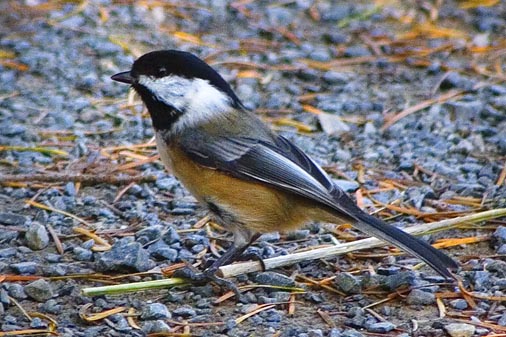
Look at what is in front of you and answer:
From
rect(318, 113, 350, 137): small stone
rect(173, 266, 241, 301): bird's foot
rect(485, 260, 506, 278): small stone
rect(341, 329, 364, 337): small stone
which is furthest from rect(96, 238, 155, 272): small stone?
rect(318, 113, 350, 137): small stone

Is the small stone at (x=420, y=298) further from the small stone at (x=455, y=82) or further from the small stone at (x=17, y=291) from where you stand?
the small stone at (x=455, y=82)

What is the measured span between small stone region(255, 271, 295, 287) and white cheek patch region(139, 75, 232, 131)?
0.64m

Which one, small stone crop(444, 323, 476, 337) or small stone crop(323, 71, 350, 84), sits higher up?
small stone crop(323, 71, 350, 84)

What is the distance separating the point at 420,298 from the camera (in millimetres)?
3213

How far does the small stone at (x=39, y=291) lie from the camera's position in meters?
3.14

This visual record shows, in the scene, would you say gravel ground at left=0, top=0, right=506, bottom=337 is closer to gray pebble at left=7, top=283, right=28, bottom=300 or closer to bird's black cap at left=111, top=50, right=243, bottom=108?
gray pebble at left=7, top=283, right=28, bottom=300

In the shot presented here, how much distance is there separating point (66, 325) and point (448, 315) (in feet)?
4.08

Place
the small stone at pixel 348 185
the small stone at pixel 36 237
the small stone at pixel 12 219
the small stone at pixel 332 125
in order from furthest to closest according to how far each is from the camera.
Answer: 1. the small stone at pixel 332 125
2. the small stone at pixel 348 185
3. the small stone at pixel 12 219
4. the small stone at pixel 36 237

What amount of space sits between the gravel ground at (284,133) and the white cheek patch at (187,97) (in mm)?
Answer: 456

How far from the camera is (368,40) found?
5.71 m

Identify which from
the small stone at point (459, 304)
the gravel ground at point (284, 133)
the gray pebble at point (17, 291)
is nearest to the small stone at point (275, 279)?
the gravel ground at point (284, 133)

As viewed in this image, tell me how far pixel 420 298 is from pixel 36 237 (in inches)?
56.3

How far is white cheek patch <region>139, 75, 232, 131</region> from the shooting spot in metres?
3.57

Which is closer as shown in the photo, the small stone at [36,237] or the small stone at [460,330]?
the small stone at [460,330]
